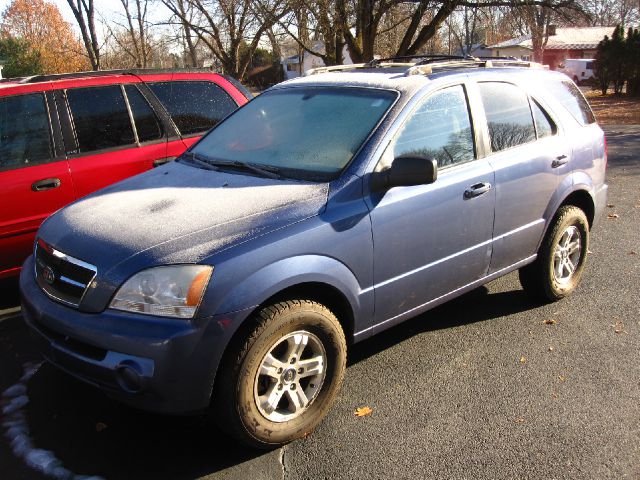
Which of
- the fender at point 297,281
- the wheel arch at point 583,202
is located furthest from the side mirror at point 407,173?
the wheel arch at point 583,202

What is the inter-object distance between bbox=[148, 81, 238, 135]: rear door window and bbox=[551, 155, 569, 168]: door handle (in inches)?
120

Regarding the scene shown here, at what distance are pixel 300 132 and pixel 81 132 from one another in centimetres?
228

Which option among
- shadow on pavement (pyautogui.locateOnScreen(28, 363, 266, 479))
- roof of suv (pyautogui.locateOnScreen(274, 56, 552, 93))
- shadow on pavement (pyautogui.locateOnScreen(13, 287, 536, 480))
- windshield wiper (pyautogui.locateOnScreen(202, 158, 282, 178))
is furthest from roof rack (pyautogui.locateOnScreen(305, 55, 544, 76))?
shadow on pavement (pyautogui.locateOnScreen(28, 363, 266, 479))

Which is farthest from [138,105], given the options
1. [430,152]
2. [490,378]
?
[490,378]

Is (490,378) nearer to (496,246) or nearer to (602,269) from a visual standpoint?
(496,246)

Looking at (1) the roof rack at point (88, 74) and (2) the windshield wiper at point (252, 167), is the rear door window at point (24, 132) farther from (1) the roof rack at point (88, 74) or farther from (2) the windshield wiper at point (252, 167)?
(2) the windshield wiper at point (252, 167)

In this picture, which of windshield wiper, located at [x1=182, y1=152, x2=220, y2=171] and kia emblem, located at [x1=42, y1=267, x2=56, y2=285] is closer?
kia emblem, located at [x1=42, y1=267, x2=56, y2=285]

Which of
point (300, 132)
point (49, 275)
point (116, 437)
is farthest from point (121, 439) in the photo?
point (300, 132)

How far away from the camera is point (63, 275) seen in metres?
3.07

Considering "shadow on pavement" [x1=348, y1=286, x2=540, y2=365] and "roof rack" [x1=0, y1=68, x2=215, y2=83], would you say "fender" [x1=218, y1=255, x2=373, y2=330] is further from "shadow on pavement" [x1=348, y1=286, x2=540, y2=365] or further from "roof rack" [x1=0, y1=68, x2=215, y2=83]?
"roof rack" [x1=0, y1=68, x2=215, y2=83]

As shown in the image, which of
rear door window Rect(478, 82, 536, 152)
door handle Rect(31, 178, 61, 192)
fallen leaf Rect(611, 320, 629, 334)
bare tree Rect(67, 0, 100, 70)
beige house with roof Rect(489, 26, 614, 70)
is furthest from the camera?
beige house with roof Rect(489, 26, 614, 70)

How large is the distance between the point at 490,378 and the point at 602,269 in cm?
247

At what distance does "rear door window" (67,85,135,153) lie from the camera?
509 cm

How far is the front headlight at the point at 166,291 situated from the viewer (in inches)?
107
